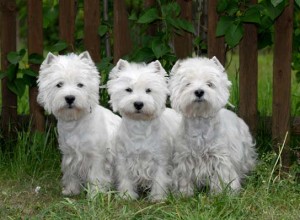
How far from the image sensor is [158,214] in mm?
5133

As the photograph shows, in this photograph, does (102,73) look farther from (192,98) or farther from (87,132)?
(192,98)

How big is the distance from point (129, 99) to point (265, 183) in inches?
48.5

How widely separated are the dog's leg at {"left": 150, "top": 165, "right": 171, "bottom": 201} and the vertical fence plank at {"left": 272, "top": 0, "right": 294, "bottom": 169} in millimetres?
1139

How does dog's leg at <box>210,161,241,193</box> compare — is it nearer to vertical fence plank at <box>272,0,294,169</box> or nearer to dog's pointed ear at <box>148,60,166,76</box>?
vertical fence plank at <box>272,0,294,169</box>

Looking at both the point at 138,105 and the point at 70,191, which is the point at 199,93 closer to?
the point at 138,105

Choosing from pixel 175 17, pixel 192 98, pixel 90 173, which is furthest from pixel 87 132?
pixel 175 17

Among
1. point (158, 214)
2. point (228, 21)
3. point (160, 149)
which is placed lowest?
point (158, 214)

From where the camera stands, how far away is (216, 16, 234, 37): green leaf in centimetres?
603

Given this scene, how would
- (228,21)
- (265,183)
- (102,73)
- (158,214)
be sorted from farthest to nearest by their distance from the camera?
(102,73) → (228,21) → (265,183) → (158,214)

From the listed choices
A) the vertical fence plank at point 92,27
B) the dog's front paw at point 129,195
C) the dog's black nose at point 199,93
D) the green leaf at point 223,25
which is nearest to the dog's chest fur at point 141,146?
the dog's front paw at point 129,195

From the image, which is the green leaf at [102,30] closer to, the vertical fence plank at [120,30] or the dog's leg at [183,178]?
the vertical fence plank at [120,30]

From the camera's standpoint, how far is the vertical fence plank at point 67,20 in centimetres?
664

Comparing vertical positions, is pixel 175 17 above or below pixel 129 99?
above

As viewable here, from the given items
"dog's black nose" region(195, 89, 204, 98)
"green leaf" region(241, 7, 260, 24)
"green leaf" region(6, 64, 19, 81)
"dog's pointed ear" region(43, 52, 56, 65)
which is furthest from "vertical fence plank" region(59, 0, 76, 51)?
"dog's black nose" region(195, 89, 204, 98)
